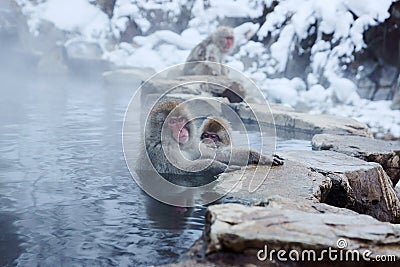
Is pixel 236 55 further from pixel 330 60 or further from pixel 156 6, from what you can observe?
pixel 156 6

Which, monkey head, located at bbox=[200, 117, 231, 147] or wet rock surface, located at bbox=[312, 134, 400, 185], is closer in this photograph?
wet rock surface, located at bbox=[312, 134, 400, 185]

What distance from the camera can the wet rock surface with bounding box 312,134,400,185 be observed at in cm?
320

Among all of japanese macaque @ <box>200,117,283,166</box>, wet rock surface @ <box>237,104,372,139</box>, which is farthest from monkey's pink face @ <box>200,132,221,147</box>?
wet rock surface @ <box>237,104,372,139</box>

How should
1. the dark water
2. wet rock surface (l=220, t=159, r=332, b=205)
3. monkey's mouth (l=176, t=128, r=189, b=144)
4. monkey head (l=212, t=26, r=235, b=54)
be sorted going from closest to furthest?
the dark water, wet rock surface (l=220, t=159, r=332, b=205), monkey's mouth (l=176, t=128, r=189, b=144), monkey head (l=212, t=26, r=235, b=54)

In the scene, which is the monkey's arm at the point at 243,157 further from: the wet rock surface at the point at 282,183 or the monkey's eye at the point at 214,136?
the monkey's eye at the point at 214,136

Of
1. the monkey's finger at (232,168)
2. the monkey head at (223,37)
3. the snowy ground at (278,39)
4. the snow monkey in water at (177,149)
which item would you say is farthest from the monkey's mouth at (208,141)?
the monkey head at (223,37)

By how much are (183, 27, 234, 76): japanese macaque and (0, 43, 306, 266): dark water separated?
8.27 ft

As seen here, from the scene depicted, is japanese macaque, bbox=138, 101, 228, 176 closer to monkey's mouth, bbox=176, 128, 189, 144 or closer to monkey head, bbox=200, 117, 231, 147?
monkey's mouth, bbox=176, 128, 189, 144

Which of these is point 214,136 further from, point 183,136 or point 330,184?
point 330,184

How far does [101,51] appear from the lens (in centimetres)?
1437

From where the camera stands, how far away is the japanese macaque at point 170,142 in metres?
3.07

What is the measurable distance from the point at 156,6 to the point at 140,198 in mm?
11999

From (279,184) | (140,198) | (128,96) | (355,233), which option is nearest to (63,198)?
(140,198)

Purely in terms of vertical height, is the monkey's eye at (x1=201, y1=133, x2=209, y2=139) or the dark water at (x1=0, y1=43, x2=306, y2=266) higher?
the monkey's eye at (x1=201, y1=133, x2=209, y2=139)
